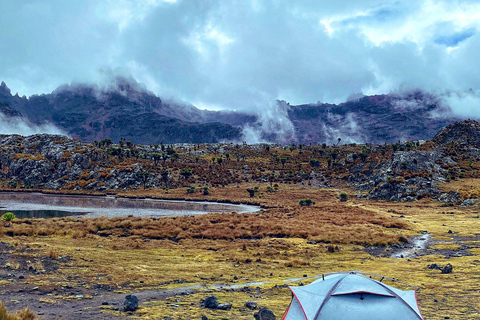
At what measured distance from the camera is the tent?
1166cm

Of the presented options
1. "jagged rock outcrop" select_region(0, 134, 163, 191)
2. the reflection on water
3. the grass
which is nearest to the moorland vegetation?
the grass

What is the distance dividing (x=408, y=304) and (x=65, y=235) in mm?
30661

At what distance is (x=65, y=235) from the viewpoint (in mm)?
32312

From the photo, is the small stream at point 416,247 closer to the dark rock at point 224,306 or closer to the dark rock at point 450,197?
the dark rock at point 224,306

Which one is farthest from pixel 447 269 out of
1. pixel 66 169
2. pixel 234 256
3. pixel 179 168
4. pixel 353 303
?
pixel 66 169

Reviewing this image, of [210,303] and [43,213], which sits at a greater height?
[210,303]

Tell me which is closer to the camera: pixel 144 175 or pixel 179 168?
pixel 144 175

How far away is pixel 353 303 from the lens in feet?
38.9

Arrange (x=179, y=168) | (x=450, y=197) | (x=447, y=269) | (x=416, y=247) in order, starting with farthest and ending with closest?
(x=179, y=168), (x=450, y=197), (x=416, y=247), (x=447, y=269)

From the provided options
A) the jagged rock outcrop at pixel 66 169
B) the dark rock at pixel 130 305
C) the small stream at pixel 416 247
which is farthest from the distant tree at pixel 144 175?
the dark rock at pixel 130 305

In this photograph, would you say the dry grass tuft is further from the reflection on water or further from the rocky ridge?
the rocky ridge

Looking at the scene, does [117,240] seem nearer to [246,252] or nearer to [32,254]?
[32,254]

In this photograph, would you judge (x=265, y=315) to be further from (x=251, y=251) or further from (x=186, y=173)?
(x=186, y=173)

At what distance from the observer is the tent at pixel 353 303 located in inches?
459
